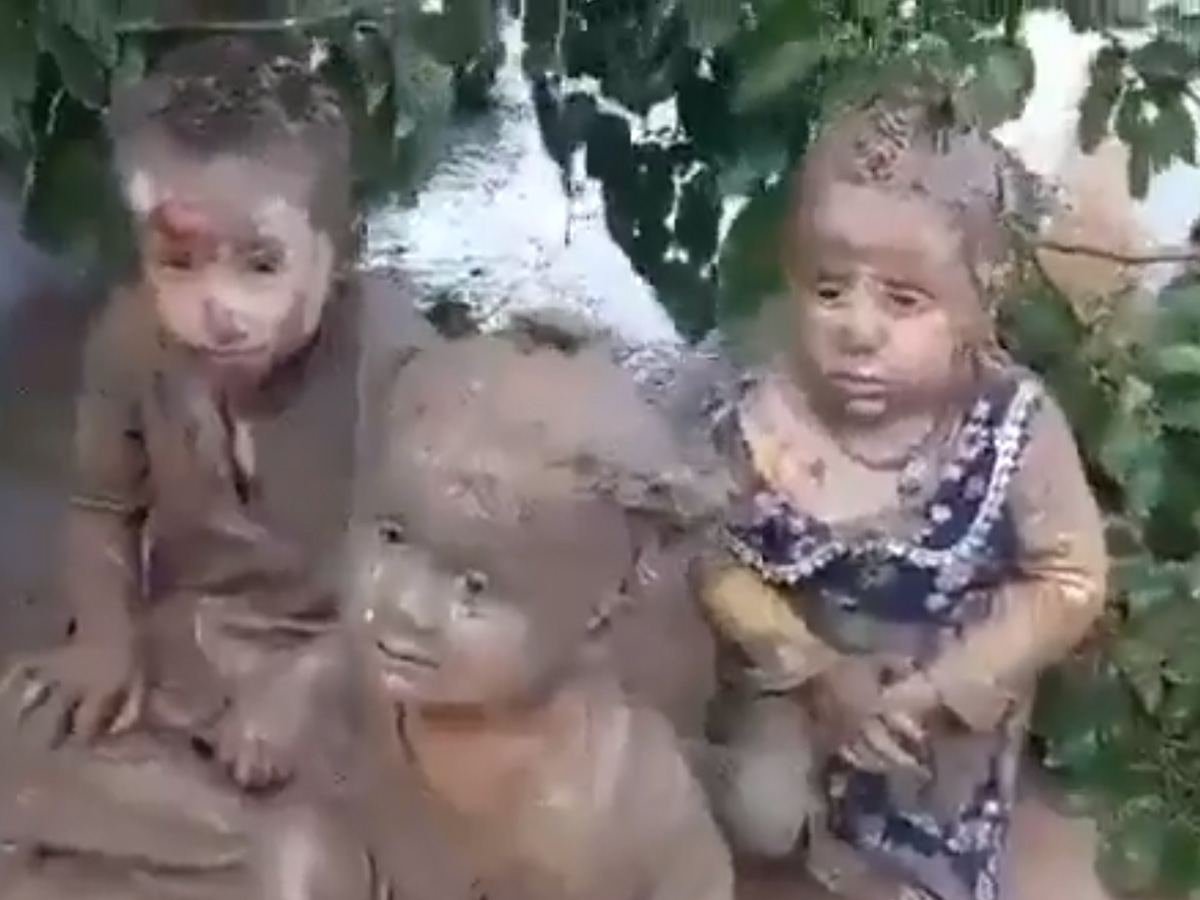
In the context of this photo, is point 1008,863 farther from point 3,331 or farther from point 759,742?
point 3,331

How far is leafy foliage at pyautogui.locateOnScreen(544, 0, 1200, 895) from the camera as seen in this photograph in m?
0.64

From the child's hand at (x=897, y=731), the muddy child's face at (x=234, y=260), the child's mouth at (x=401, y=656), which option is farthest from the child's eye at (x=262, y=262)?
the child's hand at (x=897, y=731)

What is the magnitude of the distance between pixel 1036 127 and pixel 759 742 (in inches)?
7.8

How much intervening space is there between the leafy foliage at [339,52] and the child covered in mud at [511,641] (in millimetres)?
69

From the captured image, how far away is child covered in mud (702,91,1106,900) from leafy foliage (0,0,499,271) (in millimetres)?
110

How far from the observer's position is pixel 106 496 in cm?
68

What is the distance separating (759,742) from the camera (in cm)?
65

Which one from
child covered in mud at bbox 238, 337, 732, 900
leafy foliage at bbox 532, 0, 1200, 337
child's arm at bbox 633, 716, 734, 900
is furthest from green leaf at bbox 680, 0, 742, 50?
child's arm at bbox 633, 716, 734, 900

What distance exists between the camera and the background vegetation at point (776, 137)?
2.11 ft

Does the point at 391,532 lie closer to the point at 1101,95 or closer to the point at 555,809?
the point at 555,809

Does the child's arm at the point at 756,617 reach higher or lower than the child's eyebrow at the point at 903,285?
lower

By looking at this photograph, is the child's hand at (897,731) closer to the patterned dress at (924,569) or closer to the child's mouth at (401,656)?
the patterned dress at (924,569)

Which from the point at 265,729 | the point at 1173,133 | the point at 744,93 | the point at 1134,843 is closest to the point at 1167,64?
the point at 1173,133

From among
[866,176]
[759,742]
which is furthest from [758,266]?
[759,742]
